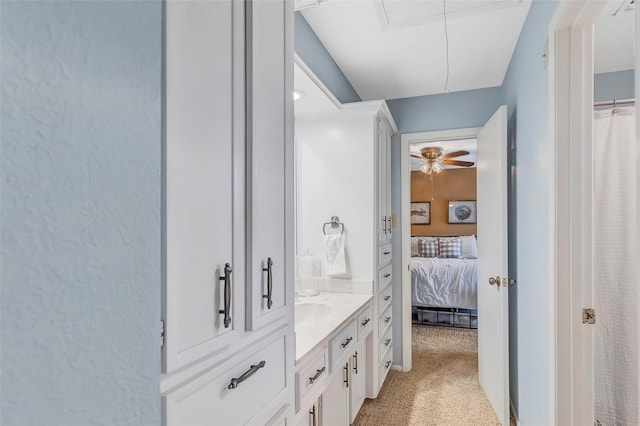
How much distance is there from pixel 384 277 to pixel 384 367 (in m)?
0.72

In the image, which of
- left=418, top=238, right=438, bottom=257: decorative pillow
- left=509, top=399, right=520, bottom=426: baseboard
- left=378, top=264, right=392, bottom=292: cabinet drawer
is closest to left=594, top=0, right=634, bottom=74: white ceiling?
left=378, top=264, right=392, bottom=292: cabinet drawer

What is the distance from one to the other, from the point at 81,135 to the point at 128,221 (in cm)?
12

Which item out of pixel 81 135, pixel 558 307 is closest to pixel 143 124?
pixel 81 135

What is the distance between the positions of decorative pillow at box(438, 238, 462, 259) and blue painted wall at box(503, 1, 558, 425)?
11.4ft

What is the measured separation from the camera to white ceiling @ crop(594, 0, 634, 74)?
5.58 feet

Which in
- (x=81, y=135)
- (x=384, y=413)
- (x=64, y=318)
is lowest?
(x=384, y=413)

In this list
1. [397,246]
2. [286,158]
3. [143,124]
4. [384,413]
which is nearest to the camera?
[143,124]

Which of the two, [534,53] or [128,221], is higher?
[534,53]

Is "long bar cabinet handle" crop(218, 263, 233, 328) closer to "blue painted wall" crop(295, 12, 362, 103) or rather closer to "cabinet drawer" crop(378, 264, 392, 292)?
"blue painted wall" crop(295, 12, 362, 103)

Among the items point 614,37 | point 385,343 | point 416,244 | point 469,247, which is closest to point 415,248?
point 416,244

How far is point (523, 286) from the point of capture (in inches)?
82.4

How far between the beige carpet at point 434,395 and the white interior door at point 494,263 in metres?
0.13

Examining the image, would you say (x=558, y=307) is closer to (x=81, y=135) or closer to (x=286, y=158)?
(x=286, y=158)

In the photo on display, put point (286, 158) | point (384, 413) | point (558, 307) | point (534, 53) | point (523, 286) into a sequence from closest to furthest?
point (286, 158) < point (558, 307) < point (534, 53) < point (523, 286) < point (384, 413)
